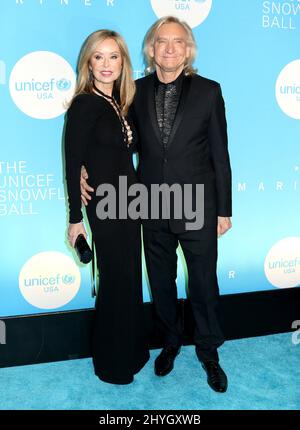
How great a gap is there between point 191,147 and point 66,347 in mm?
1431

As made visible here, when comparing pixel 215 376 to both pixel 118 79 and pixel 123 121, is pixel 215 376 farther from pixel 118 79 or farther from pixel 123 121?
pixel 118 79

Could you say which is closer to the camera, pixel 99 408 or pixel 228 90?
pixel 99 408

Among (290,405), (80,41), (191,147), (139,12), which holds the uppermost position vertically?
(139,12)

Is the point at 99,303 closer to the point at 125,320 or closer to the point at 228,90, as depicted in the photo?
the point at 125,320

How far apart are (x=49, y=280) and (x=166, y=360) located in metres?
0.83

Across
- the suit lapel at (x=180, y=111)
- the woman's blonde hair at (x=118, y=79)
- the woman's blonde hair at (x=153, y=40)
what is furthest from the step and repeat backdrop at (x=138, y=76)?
the suit lapel at (x=180, y=111)

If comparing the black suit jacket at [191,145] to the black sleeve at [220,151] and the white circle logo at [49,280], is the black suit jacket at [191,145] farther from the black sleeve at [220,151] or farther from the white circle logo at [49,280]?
the white circle logo at [49,280]

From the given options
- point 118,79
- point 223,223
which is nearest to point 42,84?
point 118,79

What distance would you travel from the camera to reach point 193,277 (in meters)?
2.62

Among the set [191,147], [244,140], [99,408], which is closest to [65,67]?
[191,147]

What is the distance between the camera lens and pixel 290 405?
245 cm

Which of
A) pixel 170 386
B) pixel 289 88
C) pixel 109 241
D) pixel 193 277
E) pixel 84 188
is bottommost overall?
pixel 170 386

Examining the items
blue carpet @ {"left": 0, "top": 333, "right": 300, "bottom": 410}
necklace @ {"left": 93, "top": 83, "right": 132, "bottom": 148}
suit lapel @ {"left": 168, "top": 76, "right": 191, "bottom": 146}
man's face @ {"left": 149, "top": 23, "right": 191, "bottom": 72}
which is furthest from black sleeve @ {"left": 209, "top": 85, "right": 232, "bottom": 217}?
blue carpet @ {"left": 0, "top": 333, "right": 300, "bottom": 410}

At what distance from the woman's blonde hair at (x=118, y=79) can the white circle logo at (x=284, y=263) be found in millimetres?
1467
